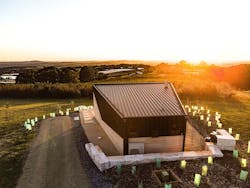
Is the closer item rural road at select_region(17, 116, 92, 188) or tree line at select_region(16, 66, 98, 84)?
rural road at select_region(17, 116, 92, 188)

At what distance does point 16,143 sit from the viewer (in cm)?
1958

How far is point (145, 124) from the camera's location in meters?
16.3

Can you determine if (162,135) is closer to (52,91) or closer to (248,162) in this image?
(248,162)

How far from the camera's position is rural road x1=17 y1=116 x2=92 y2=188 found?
44.3ft

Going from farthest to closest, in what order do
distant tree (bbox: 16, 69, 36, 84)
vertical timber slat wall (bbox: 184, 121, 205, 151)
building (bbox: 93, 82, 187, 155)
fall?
distant tree (bbox: 16, 69, 36, 84), vertical timber slat wall (bbox: 184, 121, 205, 151), building (bbox: 93, 82, 187, 155)

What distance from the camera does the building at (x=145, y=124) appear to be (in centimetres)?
1622

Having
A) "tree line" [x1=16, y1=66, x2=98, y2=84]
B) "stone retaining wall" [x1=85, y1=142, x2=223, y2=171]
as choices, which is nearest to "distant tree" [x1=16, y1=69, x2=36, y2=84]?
"tree line" [x1=16, y1=66, x2=98, y2=84]

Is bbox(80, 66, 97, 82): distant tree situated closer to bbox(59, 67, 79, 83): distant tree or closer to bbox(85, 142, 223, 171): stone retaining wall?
bbox(59, 67, 79, 83): distant tree

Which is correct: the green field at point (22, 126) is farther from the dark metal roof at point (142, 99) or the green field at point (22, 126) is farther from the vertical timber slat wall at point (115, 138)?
the dark metal roof at point (142, 99)

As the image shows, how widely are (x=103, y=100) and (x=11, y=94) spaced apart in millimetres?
31426

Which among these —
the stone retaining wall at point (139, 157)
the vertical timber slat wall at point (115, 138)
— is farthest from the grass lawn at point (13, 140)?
the vertical timber slat wall at point (115, 138)

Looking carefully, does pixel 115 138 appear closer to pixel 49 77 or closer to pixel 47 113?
pixel 47 113

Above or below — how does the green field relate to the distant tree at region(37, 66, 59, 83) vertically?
below

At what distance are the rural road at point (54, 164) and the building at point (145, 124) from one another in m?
3.20
